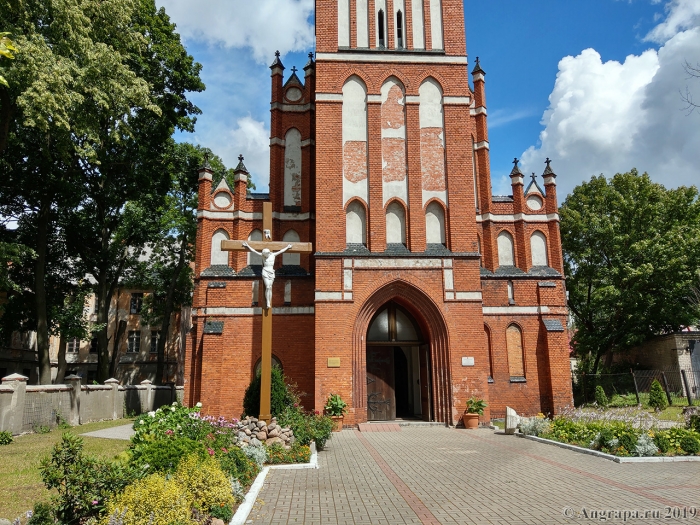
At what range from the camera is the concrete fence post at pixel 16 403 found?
49.0ft

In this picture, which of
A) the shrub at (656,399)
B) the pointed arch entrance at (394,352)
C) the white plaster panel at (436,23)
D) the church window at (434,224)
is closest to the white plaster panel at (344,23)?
the white plaster panel at (436,23)

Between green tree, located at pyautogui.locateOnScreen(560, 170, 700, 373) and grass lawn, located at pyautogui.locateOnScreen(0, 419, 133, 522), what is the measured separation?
24756 millimetres

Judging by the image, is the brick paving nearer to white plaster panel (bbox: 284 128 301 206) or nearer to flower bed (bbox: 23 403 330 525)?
flower bed (bbox: 23 403 330 525)

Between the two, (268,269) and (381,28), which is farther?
(381,28)

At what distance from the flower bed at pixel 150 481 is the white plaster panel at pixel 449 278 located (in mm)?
10926

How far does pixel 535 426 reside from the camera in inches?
585

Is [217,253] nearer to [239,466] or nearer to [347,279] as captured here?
[347,279]

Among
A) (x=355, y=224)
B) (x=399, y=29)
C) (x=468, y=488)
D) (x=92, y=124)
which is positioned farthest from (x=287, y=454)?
(x=399, y=29)

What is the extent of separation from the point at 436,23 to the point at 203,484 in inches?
759

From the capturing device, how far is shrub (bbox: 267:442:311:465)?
1049 cm

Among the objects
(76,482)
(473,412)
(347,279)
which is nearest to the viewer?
(76,482)

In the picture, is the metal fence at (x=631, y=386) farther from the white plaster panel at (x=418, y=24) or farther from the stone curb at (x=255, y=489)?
the stone curb at (x=255, y=489)

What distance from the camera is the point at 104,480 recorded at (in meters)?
5.79

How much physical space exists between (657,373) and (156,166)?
85.8ft
